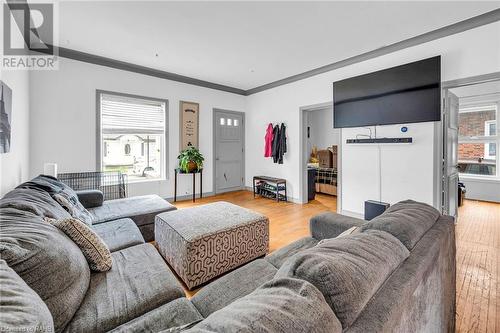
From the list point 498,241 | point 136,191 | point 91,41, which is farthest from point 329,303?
point 136,191

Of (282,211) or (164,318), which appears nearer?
(164,318)

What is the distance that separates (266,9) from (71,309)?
2.98m

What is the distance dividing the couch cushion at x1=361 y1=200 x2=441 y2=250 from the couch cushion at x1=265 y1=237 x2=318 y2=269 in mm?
618

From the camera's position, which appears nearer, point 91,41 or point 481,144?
point 91,41

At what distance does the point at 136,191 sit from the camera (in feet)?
14.7

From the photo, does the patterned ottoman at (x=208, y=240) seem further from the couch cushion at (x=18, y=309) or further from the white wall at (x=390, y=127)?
the white wall at (x=390, y=127)

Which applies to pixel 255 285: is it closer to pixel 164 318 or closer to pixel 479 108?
pixel 164 318

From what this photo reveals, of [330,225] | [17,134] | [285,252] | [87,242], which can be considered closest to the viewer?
[87,242]

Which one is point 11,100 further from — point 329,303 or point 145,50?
point 329,303

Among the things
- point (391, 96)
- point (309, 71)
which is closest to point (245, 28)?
point (309, 71)

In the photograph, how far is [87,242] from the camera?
1369 mm

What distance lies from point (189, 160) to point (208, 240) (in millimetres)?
3024

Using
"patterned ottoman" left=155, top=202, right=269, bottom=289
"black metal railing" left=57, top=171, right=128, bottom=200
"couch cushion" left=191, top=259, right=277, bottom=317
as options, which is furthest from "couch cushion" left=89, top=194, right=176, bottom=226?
"couch cushion" left=191, top=259, right=277, bottom=317

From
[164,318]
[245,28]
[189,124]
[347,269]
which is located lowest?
[164,318]
